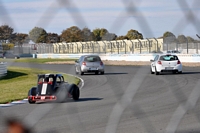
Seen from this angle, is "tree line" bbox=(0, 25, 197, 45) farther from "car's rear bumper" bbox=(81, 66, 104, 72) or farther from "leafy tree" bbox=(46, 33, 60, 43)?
"car's rear bumper" bbox=(81, 66, 104, 72)

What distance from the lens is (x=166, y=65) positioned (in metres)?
27.8

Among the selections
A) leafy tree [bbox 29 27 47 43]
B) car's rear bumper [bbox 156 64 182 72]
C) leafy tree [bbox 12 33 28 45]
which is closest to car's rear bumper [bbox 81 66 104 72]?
car's rear bumper [bbox 156 64 182 72]

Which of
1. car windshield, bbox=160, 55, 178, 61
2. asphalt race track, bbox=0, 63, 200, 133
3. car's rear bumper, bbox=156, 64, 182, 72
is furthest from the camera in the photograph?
car windshield, bbox=160, 55, 178, 61

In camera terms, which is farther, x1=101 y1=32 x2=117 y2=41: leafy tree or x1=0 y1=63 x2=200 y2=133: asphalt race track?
x1=0 y1=63 x2=200 y2=133: asphalt race track

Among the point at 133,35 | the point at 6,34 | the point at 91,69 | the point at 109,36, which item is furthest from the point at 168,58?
the point at 6,34

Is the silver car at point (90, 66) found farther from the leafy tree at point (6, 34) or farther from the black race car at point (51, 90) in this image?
→ the leafy tree at point (6, 34)

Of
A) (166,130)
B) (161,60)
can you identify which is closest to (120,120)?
(166,130)

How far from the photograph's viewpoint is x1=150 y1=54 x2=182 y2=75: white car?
27.7 meters

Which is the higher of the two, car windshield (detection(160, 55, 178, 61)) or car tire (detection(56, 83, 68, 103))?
car windshield (detection(160, 55, 178, 61))

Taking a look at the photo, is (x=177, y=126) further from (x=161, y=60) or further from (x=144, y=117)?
(x=161, y=60)

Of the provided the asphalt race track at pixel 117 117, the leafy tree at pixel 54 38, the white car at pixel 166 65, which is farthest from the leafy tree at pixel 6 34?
the white car at pixel 166 65

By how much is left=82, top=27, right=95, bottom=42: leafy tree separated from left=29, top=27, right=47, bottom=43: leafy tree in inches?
12.1

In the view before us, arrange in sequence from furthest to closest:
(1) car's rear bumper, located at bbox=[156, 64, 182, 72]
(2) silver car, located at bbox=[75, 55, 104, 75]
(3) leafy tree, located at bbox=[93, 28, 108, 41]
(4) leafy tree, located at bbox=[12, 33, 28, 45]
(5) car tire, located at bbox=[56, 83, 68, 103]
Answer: (2) silver car, located at bbox=[75, 55, 104, 75]
(1) car's rear bumper, located at bbox=[156, 64, 182, 72]
(5) car tire, located at bbox=[56, 83, 68, 103]
(3) leafy tree, located at bbox=[93, 28, 108, 41]
(4) leafy tree, located at bbox=[12, 33, 28, 45]

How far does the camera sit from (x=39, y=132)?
8.66 metres
